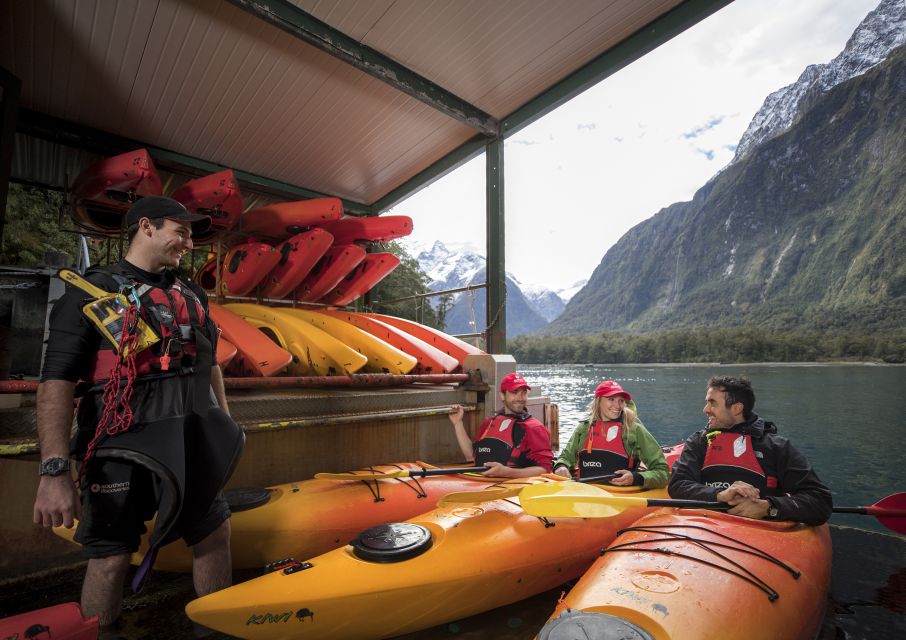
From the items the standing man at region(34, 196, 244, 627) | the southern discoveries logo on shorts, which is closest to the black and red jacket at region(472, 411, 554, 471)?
the standing man at region(34, 196, 244, 627)

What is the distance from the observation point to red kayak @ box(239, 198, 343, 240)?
606 centimetres

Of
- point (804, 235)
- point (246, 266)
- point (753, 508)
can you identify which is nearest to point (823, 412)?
point (753, 508)

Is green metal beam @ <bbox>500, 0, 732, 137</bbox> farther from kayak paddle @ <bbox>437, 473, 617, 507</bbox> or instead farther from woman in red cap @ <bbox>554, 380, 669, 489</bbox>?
kayak paddle @ <bbox>437, 473, 617, 507</bbox>

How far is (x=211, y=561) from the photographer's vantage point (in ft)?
6.41

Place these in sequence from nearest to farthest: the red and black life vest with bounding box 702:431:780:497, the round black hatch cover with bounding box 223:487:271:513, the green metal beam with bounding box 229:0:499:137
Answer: the red and black life vest with bounding box 702:431:780:497, the round black hatch cover with bounding box 223:487:271:513, the green metal beam with bounding box 229:0:499:137

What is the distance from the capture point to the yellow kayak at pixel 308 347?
4660 mm

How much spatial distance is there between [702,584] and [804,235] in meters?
83.3

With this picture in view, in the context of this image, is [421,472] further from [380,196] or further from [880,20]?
[880,20]

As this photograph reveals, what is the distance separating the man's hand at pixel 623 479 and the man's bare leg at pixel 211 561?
8.65ft

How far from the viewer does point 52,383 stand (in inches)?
61.3

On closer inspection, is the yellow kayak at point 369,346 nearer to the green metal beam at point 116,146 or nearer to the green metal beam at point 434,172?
the green metal beam at point 116,146

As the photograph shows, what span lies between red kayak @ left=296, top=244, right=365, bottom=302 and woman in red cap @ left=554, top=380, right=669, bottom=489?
3998 millimetres

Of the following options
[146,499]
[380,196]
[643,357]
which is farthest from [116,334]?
[643,357]

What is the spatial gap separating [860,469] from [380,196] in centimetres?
1996
